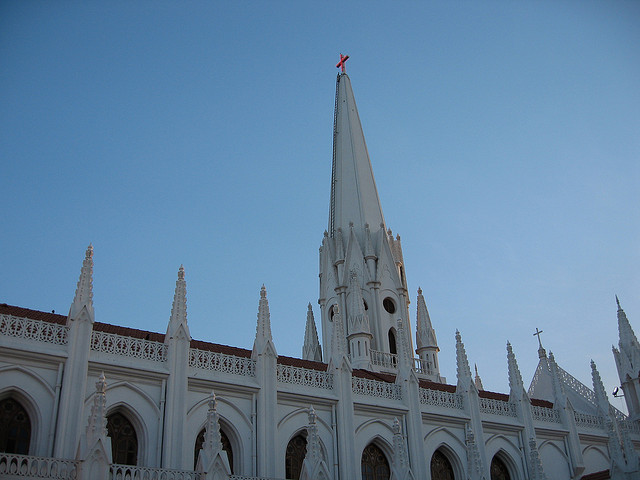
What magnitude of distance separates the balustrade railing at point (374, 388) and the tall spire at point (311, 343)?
51.6ft

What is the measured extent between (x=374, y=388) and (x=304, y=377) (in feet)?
10.6

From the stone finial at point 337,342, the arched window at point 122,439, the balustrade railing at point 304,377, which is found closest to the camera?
the arched window at point 122,439

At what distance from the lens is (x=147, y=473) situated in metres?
18.2

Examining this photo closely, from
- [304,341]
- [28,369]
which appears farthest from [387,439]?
[304,341]

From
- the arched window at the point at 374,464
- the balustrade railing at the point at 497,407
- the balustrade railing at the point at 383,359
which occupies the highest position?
the balustrade railing at the point at 383,359

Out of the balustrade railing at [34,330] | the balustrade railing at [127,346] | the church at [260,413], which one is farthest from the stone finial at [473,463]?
the balustrade railing at [34,330]

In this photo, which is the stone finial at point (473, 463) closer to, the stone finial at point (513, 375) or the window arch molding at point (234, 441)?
the stone finial at point (513, 375)

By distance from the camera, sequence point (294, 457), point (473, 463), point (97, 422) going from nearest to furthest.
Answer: point (97, 422), point (294, 457), point (473, 463)

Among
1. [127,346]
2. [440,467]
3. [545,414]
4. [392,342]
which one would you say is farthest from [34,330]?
[392,342]

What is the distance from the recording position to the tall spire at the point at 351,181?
44625 mm

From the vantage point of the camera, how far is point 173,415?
20906 mm

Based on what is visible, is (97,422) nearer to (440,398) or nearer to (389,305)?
(440,398)

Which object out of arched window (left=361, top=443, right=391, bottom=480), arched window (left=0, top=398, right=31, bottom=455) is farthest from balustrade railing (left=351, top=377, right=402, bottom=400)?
arched window (left=0, top=398, right=31, bottom=455)

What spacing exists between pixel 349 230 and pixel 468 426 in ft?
59.3
